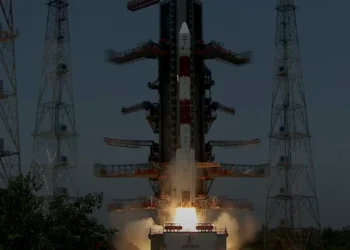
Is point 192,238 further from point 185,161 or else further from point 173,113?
point 173,113

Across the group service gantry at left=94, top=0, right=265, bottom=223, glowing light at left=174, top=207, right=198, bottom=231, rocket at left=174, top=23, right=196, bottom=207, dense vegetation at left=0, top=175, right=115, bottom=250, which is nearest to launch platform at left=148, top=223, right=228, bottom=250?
glowing light at left=174, top=207, right=198, bottom=231

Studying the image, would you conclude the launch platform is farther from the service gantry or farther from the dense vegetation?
the dense vegetation

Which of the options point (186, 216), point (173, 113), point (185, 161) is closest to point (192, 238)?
point (186, 216)

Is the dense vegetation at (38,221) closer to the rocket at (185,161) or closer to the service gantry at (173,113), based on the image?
the rocket at (185,161)

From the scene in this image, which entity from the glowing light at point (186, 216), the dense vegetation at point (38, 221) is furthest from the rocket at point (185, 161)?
the dense vegetation at point (38, 221)

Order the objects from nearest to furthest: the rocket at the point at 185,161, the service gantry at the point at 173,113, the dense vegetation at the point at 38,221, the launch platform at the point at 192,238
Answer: the dense vegetation at the point at 38,221
the launch platform at the point at 192,238
the rocket at the point at 185,161
the service gantry at the point at 173,113
